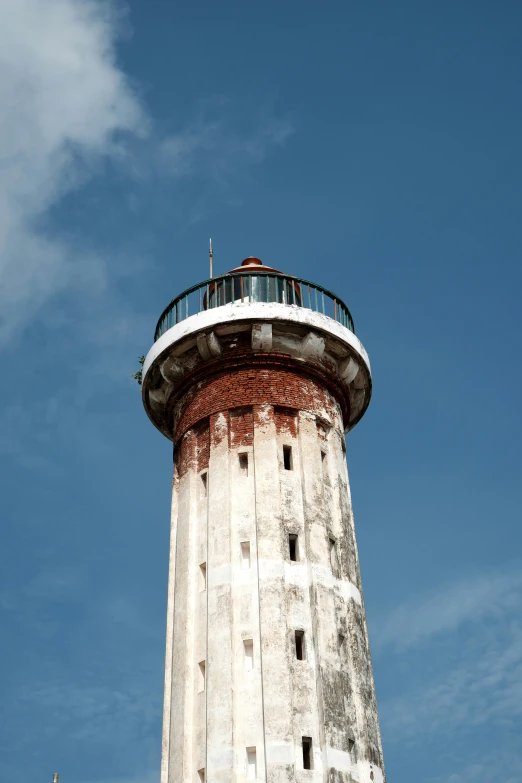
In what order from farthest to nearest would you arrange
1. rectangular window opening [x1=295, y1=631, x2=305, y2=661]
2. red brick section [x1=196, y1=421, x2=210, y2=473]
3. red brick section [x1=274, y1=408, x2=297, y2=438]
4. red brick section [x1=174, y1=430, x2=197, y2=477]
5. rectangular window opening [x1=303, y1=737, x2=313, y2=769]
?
red brick section [x1=174, y1=430, x2=197, y2=477], red brick section [x1=196, y1=421, x2=210, y2=473], red brick section [x1=274, y1=408, x2=297, y2=438], rectangular window opening [x1=295, y1=631, x2=305, y2=661], rectangular window opening [x1=303, y1=737, x2=313, y2=769]

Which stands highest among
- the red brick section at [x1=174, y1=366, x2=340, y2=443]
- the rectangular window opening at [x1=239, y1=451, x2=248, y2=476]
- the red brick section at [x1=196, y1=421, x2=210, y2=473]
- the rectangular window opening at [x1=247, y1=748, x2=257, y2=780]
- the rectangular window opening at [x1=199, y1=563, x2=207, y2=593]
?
the red brick section at [x1=174, y1=366, x2=340, y2=443]

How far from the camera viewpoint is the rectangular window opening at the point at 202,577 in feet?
83.4

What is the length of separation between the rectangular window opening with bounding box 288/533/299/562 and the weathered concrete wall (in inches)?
3.7

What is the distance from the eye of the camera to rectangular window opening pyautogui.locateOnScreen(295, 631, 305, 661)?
2356 centimetres

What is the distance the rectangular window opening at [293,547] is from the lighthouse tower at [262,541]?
4 cm

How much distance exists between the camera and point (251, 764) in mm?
22062

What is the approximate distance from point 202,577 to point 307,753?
17.4ft

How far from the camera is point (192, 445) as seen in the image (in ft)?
91.7

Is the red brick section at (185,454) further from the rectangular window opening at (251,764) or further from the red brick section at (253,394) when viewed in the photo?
the rectangular window opening at (251,764)

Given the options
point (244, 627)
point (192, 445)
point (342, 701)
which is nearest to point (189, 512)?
point (192, 445)

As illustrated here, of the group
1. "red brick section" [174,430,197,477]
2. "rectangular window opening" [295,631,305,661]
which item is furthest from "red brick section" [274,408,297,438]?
"rectangular window opening" [295,631,305,661]

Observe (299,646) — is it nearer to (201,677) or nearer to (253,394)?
(201,677)

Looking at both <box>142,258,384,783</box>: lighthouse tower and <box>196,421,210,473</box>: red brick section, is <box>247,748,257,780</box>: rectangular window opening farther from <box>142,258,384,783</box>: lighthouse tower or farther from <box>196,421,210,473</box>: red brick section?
<box>196,421,210,473</box>: red brick section

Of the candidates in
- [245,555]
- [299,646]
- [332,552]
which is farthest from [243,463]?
[299,646]
